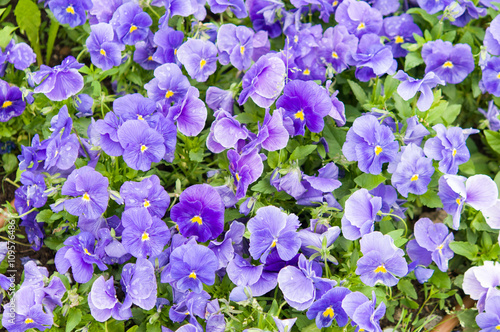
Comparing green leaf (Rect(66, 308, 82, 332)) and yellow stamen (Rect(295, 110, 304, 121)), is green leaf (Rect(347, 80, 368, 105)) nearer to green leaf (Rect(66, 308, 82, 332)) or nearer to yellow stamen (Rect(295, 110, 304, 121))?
yellow stamen (Rect(295, 110, 304, 121))

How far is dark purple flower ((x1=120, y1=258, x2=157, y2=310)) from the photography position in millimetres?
2014

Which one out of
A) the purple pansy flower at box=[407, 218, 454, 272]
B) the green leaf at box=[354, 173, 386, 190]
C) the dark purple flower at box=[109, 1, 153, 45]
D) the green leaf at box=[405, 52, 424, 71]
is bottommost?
Answer: the purple pansy flower at box=[407, 218, 454, 272]

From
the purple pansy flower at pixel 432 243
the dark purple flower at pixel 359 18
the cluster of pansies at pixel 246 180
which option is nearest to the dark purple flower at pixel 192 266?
the cluster of pansies at pixel 246 180

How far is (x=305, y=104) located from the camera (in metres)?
2.22

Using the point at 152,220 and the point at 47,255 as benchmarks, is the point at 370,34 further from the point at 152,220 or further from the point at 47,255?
the point at 47,255

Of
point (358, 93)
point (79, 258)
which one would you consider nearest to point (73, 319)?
point (79, 258)

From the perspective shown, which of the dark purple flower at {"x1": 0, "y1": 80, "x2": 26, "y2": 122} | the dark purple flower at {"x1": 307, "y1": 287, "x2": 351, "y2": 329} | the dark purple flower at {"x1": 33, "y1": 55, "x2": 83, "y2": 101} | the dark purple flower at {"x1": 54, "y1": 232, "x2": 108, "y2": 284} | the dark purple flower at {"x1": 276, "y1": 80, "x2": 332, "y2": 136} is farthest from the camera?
the dark purple flower at {"x1": 0, "y1": 80, "x2": 26, "y2": 122}

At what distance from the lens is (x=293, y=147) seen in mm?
2350

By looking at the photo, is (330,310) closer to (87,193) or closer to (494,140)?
(87,193)

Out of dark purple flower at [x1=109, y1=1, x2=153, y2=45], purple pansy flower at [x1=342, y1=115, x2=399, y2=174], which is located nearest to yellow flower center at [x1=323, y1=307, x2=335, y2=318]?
purple pansy flower at [x1=342, y1=115, x2=399, y2=174]

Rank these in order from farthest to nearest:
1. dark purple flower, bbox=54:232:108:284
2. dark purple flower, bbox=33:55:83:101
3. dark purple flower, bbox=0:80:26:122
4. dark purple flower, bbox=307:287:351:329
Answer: dark purple flower, bbox=0:80:26:122
dark purple flower, bbox=33:55:83:101
dark purple flower, bbox=54:232:108:284
dark purple flower, bbox=307:287:351:329

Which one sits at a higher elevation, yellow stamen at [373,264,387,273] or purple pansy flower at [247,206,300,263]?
purple pansy flower at [247,206,300,263]

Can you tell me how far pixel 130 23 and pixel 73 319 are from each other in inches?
60.6

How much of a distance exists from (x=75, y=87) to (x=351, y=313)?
1.69 metres
